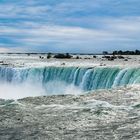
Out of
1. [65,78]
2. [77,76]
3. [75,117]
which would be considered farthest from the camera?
[65,78]

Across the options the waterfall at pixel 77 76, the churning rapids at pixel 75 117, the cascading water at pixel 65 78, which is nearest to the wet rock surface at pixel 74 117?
the churning rapids at pixel 75 117

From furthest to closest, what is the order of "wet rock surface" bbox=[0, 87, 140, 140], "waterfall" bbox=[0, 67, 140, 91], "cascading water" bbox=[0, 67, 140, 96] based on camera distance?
"cascading water" bbox=[0, 67, 140, 96] < "waterfall" bbox=[0, 67, 140, 91] < "wet rock surface" bbox=[0, 87, 140, 140]

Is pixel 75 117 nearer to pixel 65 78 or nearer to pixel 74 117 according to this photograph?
pixel 74 117

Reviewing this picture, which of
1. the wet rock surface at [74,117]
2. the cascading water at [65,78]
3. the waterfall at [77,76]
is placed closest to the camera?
the wet rock surface at [74,117]

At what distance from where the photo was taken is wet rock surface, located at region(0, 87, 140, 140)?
59.8 feet

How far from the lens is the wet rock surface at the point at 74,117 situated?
18219 millimetres

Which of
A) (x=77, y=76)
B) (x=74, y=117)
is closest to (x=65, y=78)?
(x=77, y=76)

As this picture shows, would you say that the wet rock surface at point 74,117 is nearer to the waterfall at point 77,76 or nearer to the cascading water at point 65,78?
the waterfall at point 77,76

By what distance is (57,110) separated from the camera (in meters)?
23.0

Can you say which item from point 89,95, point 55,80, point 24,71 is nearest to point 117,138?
point 89,95

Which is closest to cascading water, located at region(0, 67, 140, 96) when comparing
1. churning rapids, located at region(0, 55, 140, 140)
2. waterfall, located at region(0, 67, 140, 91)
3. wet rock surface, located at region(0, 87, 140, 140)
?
waterfall, located at region(0, 67, 140, 91)

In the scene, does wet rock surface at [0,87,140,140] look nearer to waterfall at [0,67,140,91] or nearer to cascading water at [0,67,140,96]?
waterfall at [0,67,140,91]

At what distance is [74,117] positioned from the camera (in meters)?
21.3

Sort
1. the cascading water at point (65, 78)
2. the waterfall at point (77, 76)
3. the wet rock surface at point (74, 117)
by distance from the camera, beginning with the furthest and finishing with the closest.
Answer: the cascading water at point (65, 78)
the waterfall at point (77, 76)
the wet rock surface at point (74, 117)
